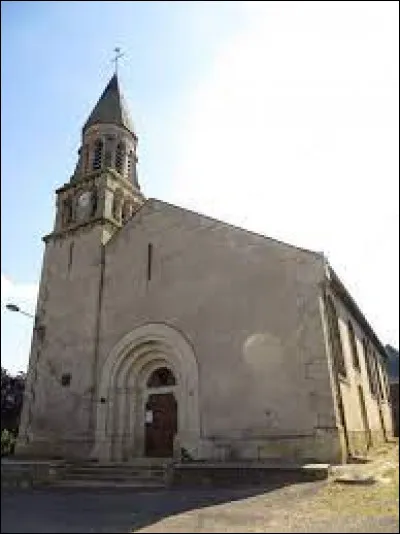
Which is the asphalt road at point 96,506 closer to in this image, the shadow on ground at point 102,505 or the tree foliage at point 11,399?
the shadow on ground at point 102,505

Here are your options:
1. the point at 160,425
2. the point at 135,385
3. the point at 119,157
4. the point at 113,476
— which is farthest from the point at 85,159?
the point at 113,476

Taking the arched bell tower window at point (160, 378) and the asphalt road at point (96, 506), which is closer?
the asphalt road at point (96, 506)

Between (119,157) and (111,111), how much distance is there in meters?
2.45

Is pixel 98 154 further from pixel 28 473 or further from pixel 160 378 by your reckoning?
pixel 28 473

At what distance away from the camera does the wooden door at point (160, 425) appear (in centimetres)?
1546

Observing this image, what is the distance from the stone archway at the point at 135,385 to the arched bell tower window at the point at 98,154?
842 centimetres

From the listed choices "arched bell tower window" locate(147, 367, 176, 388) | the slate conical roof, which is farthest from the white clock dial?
"arched bell tower window" locate(147, 367, 176, 388)

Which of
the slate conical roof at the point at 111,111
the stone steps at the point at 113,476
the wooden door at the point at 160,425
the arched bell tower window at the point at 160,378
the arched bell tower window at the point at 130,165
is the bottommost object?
the stone steps at the point at 113,476

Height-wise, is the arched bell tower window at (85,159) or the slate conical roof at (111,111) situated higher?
the slate conical roof at (111,111)

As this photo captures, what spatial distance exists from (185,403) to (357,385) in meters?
6.41

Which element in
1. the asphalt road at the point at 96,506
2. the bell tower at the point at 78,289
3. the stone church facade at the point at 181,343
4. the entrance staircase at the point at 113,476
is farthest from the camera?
the bell tower at the point at 78,289

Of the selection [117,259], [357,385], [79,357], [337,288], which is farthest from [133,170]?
[357,385]

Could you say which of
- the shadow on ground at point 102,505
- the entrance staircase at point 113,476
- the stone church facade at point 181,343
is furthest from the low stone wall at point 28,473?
the stone church facade at point 181,343

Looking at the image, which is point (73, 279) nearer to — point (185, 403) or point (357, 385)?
point (185, 403)
